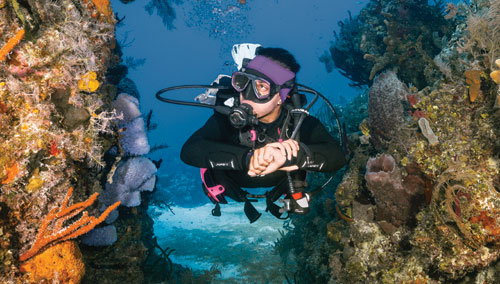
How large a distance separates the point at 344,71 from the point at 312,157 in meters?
8.17

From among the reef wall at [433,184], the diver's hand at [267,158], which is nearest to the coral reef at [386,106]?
the reef wall at [433,184]

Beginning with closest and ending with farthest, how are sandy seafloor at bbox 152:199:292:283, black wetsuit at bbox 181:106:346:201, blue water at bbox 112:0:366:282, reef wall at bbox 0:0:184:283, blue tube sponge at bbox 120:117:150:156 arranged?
reef wall at bbox 0:0:184:283, black wetsuit at bbox 181:106:346:201, blue tube sponge at bbox 120:117:150:156, sandy seafloor at bbox 152:199:292:283, blue water at bbox 112:0:366:282

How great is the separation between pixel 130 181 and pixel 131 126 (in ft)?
3.21

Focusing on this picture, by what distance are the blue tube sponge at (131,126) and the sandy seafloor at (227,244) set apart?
4257 millimetres

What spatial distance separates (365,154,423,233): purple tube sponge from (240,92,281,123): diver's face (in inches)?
62.2

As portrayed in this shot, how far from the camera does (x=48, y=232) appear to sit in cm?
228

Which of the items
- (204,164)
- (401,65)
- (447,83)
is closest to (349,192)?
(447,83)

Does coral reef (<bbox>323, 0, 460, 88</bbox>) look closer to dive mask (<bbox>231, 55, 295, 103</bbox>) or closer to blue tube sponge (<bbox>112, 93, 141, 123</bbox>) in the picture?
dive mask (<bbox>231, 55, 295, 103</bbox>)

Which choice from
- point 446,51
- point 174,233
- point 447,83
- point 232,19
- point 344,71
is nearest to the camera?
point 447,83

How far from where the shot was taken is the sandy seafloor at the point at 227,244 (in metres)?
7.50

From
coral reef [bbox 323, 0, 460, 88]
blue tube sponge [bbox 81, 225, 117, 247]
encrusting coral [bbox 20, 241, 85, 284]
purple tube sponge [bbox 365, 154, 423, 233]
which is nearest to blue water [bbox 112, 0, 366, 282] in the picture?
coral reef [bbox 323, 0, 460, 88]

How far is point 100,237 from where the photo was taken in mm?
3857

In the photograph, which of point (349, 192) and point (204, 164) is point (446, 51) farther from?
point (204, 164)

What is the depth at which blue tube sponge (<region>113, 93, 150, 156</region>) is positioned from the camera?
14.4ft
